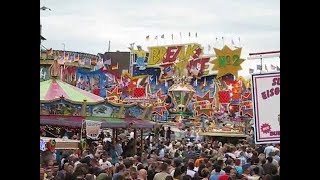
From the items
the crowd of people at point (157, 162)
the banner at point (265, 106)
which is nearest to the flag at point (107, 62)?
the crowd of people at point (157, 162)

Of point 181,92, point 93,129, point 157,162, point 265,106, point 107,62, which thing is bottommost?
point 157,162

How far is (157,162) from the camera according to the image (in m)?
Answer: 3.43

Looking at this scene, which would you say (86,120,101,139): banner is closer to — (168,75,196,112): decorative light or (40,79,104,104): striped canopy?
(40,79,104,104): striped canopy

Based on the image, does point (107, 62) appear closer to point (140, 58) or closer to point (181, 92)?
point (140, 58)

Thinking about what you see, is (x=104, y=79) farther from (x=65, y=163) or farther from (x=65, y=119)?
(x=65, y=163)

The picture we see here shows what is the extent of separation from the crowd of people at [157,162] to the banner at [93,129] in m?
0.08

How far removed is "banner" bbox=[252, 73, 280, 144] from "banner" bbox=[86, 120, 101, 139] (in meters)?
2.16

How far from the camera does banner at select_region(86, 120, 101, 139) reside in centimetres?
391

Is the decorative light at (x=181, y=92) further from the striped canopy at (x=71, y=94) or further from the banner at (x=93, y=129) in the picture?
the banner at (x=93, y=129)

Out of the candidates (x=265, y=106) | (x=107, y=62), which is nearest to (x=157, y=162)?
(x=107, y=62)

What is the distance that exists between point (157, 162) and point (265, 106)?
1784 millimetres
